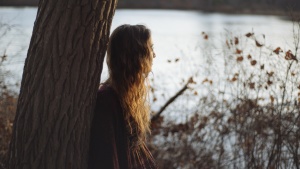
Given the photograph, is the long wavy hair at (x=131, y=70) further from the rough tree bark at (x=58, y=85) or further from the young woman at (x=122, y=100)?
the rough tree bark at (x=58, y=85)

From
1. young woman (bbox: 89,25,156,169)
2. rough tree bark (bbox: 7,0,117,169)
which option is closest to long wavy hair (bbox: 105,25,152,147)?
young woman (bbox: 89,25,156,169)

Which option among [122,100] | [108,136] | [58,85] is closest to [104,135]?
[108,136]

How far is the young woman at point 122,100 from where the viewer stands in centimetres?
282

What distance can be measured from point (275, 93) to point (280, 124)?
32 centimetres

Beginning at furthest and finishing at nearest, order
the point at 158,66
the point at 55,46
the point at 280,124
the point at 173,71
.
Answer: the point at 158,66, the point at 173,71, the point at 280,124, the point at 55,46

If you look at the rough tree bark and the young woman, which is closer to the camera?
the rough tree bark

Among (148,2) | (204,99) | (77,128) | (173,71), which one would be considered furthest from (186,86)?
(148,2)

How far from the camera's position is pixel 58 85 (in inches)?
106

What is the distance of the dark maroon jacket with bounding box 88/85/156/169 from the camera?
110 inches

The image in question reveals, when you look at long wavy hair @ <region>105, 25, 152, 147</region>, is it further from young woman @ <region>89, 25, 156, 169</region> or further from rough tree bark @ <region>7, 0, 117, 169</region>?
rough tree bark @ <region>7, 0, 117, 169</region>

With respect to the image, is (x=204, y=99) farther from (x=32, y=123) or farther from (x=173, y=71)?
(x=32, y=123)

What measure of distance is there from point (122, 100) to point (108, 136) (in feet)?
0.77

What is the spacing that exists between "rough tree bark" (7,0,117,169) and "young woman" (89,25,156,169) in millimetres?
99

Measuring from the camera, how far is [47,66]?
270cm
